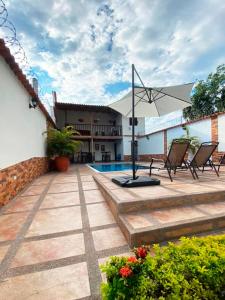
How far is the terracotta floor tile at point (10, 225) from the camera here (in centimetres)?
207

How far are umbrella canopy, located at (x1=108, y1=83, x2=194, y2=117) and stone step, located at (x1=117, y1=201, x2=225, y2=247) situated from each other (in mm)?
2601

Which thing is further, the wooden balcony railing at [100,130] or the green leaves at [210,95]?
the green leaves at [210,95]

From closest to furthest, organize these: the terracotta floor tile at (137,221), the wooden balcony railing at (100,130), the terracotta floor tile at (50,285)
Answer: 1. the terracotta floor tile at (50,285)
2. the terracotta floor tile at (137,221)
3. the wooden balcony railing at (100,130)

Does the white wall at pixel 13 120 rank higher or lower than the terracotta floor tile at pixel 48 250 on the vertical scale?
higher

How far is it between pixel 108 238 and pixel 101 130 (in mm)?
14974

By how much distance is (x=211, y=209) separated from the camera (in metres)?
2.48

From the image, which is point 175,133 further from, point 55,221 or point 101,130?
point 55,221

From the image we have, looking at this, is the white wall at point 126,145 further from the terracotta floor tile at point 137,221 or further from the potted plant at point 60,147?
the terracotta floor tile at point 137,221

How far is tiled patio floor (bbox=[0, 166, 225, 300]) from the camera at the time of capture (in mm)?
1322

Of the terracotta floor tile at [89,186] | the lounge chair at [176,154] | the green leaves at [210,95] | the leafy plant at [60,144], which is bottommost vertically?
the terracotta floor tile at [89,186]

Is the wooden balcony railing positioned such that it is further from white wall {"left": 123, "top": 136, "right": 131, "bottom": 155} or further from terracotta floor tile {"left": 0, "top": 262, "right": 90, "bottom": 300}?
terracotta floor tile {"left": 0, "top": 262, "right": 90, "bottom": 300}

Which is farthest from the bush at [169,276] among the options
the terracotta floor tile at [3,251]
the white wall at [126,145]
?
the white wall at [126,145]

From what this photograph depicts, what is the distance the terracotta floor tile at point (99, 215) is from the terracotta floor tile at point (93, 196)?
0.79 feet

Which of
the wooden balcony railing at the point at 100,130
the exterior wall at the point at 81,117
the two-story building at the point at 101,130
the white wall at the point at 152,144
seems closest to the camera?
the white wall at the point at 152,144
